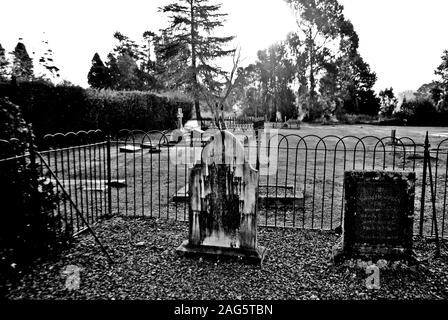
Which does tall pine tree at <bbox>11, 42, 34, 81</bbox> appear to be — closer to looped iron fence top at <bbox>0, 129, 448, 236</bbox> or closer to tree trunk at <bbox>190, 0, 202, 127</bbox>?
looped iron fence top at <bbox>0, 129, 448, 236</bbox>

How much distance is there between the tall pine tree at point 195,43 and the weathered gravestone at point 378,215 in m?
28.8

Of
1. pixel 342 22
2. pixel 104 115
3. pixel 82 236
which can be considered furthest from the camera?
pixel 342 22

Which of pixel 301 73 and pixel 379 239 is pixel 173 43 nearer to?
pixel 301 73

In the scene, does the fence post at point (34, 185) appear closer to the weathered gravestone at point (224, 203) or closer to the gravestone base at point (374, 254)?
the weathered gravestone at point (224, 203)

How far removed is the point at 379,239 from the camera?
13.4 feet

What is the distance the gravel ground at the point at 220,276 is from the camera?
3.41 m

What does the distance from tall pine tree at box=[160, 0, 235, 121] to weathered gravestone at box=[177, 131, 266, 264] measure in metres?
28.4

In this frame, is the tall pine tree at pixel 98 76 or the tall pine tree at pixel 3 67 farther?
the tall pine tree at pixel 98 76

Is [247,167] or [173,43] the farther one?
[173,43]

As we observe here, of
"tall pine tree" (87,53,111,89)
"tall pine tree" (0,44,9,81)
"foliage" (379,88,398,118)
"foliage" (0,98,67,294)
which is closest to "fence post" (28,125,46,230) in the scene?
"foliage" (0,98,67,294)

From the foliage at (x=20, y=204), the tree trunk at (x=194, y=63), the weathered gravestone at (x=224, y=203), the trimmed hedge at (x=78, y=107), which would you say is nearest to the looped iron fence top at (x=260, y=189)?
the foliage at (x=20, y=204)
